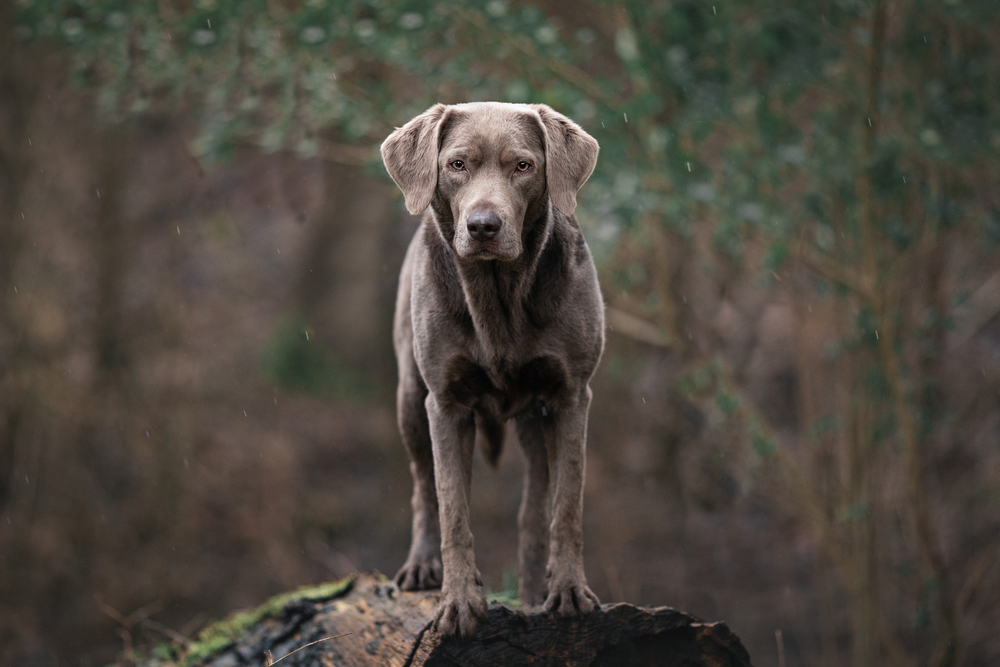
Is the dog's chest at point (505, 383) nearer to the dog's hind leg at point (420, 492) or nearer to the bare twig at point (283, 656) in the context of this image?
the dog's hind leg at point (420, 492)

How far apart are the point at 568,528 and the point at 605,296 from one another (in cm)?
535

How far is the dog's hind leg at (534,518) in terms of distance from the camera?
3922 millimetres

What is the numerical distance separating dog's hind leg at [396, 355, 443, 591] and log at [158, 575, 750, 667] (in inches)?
3.1

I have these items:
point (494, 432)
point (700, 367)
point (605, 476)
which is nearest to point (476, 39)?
point (700, 367)

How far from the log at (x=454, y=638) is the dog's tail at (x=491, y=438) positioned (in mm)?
688

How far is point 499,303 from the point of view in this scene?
3.41m

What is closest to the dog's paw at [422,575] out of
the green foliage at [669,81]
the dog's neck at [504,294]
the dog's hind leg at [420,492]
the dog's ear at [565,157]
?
the dog's hind leg at [420,492]

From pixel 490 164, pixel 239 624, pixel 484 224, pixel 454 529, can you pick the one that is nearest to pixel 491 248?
pixel 484 224

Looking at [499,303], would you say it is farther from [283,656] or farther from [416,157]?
[283,656]

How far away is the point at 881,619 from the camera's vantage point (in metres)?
7.21

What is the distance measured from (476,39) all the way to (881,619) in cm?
532

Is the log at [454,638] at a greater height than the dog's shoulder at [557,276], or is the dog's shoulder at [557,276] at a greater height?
the dog's shoulder at [557,276]

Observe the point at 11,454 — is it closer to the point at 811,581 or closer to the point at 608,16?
the point at 608,16

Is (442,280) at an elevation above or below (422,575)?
above
